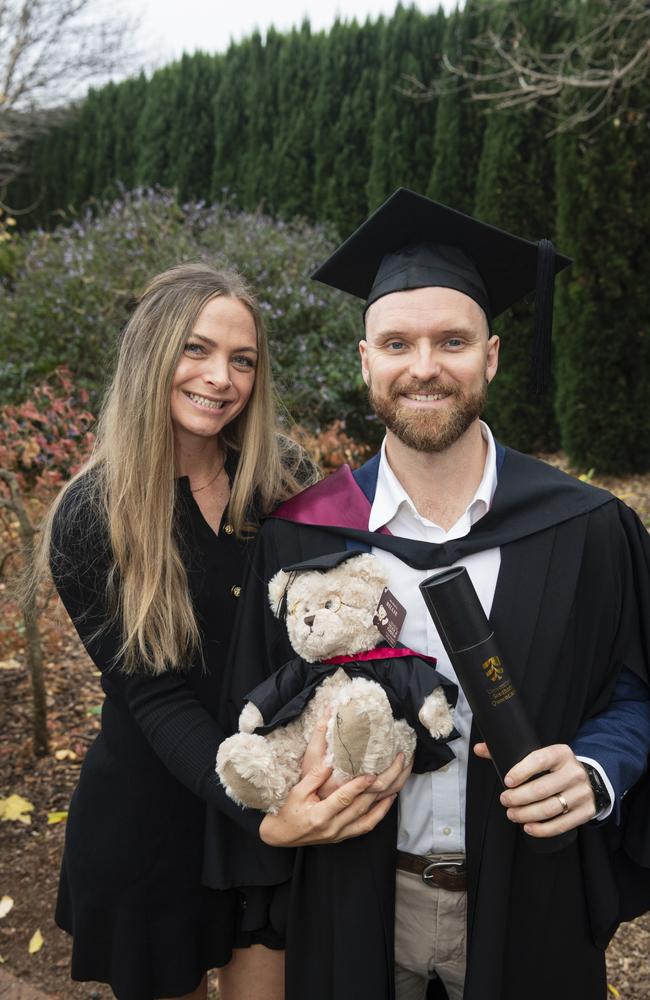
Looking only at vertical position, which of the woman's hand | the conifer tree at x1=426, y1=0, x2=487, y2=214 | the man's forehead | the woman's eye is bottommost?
the woman's hand

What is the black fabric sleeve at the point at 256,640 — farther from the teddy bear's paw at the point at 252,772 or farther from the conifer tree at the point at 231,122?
the conifer tree at the point at 231,122

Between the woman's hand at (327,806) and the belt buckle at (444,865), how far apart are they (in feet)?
0.65

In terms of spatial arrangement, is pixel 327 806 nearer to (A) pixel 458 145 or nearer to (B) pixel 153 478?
(B) pixel 153 478

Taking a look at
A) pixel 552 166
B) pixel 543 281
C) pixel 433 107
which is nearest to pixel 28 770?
pixel 543 281

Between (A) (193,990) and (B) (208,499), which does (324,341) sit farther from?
(A) (193,990)

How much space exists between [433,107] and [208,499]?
27.2 ft

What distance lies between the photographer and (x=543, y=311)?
2.11 metres

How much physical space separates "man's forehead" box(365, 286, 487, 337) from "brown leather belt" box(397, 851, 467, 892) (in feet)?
3.85

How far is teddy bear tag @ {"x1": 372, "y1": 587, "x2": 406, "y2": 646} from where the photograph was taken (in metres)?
1.66

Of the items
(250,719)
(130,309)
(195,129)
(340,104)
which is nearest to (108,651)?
(250,719)

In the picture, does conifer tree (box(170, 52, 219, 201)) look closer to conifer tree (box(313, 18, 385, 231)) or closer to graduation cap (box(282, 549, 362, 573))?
conifer tree (box(313, 18, 385, 231))

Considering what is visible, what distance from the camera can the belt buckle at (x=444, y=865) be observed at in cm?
180

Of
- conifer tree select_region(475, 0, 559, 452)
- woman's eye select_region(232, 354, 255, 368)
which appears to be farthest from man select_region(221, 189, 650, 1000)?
conifer tree select_region(475, 0, 559, 452)

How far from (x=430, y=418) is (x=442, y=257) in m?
0.42
